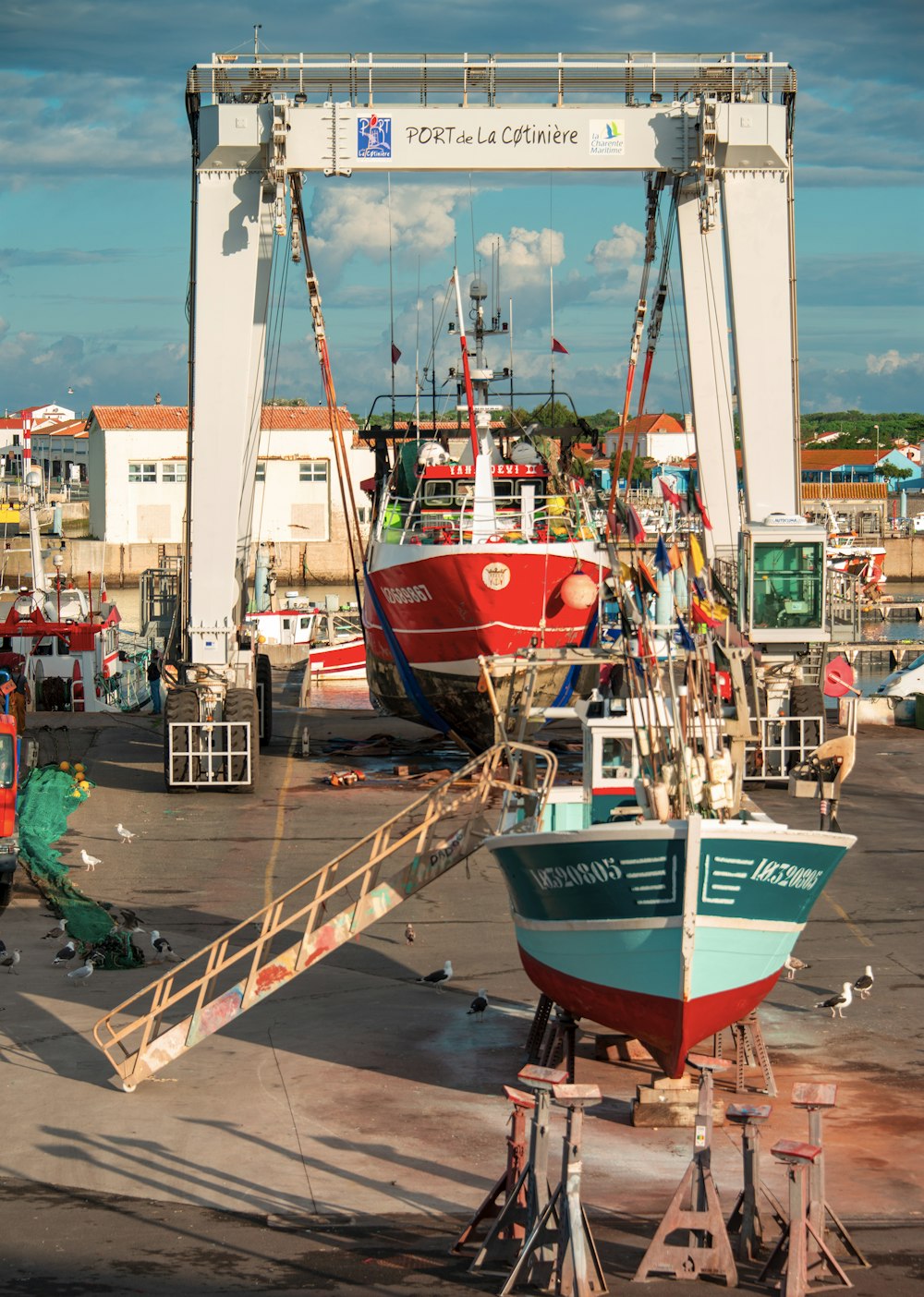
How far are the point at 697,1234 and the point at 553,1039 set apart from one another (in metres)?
3.46

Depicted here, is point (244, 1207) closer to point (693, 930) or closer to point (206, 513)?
point (693, 930)

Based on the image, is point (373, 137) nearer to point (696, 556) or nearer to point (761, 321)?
point (761, 321)

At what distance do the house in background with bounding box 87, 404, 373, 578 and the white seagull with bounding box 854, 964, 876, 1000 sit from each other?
74.8 m

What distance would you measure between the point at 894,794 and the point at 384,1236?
19.2 m

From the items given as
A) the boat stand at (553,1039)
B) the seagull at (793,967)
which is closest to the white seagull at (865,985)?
the seagull at (793,967)

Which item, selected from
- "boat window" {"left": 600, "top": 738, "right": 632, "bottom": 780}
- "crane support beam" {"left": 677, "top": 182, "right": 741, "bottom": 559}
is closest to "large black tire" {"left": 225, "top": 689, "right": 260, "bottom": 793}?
"crane support beam" {"left": 677, "top": 182, "right": 741, "bottom": 559}

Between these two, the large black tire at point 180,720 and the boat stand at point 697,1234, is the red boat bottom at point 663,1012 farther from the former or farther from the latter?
the large black tire at point 180,720

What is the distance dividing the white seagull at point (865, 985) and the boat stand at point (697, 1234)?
6.02 metres

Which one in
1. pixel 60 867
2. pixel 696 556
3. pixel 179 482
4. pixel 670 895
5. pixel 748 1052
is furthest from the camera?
pixel 179 482

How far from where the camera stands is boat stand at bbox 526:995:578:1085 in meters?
13.7

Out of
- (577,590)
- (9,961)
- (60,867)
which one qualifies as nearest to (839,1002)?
(9,961)

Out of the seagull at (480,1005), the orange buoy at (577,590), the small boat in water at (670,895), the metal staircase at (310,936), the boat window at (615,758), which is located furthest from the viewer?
the orange buoy at (577,590)

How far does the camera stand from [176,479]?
92.1 metres

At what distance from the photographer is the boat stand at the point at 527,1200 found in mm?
10289
